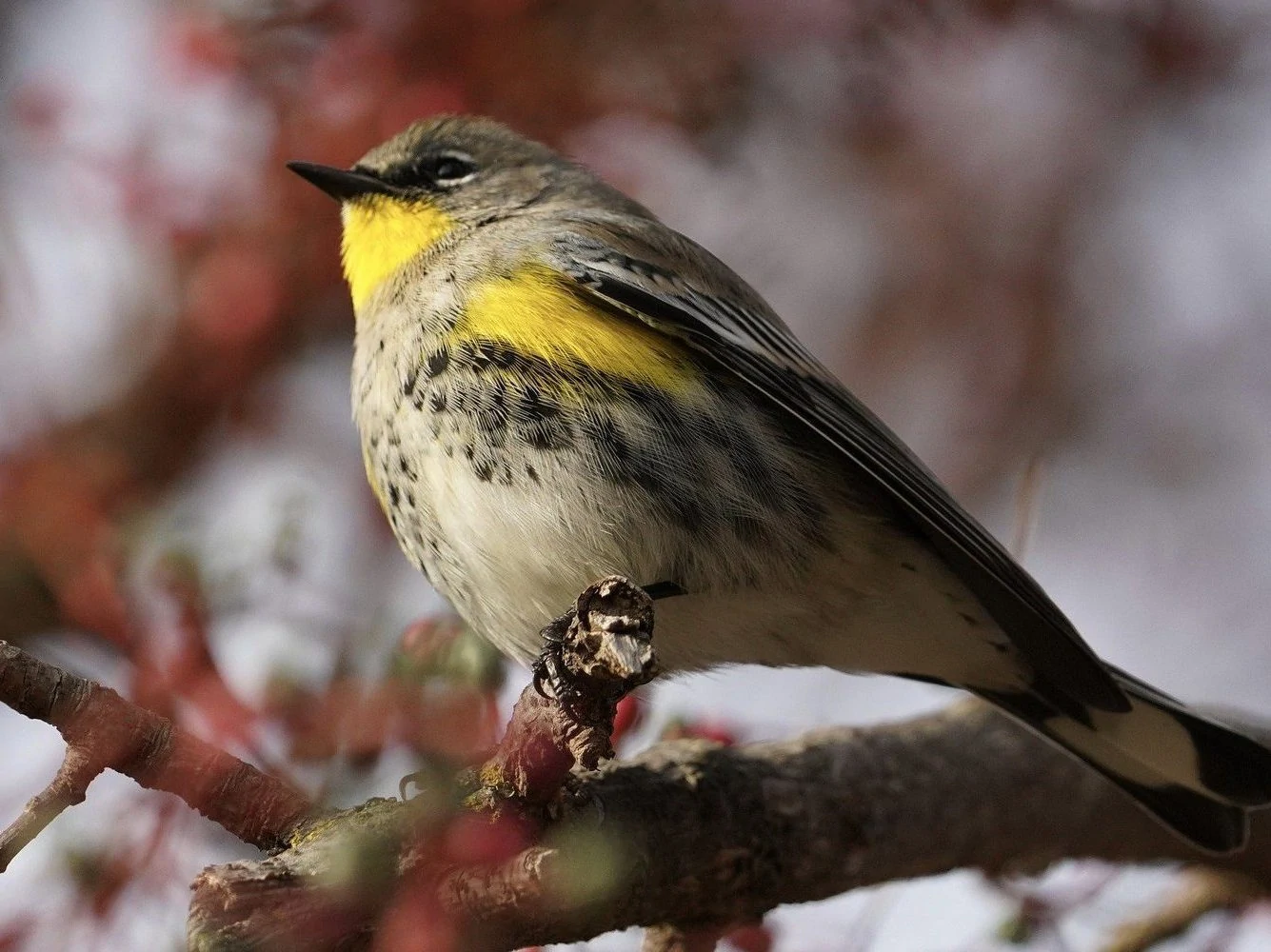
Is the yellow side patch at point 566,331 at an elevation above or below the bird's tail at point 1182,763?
above

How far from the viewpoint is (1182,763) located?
13.5ft

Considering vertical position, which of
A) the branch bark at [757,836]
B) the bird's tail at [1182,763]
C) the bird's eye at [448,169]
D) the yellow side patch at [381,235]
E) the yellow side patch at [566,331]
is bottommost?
the branch bark at [757,836]

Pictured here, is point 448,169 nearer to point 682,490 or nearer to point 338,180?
point 338,180

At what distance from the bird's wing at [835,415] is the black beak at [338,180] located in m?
0.80

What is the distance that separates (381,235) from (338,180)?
9.6 inches

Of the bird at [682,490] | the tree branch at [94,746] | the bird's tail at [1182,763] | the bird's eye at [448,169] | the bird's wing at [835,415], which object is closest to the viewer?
the tree branch at [94,746]

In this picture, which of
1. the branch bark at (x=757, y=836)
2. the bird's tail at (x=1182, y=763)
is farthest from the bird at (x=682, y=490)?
the branch bark at (x=757, y=836)

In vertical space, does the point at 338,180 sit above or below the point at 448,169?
below

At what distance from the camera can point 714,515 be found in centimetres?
364

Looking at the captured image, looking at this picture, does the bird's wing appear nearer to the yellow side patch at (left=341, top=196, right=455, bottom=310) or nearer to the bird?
the bird

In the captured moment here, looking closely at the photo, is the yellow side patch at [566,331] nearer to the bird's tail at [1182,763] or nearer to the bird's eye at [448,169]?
the bird's eye at [448,169]

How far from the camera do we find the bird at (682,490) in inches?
138

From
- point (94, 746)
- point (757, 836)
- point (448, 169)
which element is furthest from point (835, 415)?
point (94, 746)

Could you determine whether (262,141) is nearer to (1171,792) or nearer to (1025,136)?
(1171,792)
